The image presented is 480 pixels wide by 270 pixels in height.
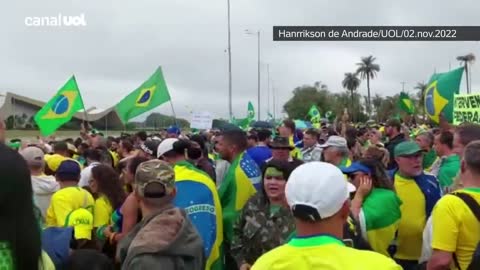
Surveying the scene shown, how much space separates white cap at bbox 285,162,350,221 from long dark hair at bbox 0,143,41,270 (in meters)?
0.99

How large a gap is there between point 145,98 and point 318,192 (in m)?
14.0

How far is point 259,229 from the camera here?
493cm

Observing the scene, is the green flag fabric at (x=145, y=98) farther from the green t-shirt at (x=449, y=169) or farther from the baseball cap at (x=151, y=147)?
the green t-shirt at (x=449, y=169)

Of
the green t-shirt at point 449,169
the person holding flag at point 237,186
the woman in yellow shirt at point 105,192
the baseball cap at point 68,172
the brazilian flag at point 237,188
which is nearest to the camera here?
the woman in yellow shirt at point 105,192

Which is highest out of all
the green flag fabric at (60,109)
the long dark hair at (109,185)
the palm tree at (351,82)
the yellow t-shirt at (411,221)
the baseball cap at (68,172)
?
the palm tree at (351,82)

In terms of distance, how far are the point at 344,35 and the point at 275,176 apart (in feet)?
59.4

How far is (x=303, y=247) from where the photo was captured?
2500 mm

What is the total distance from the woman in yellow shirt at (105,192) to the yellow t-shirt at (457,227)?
283 centimetres

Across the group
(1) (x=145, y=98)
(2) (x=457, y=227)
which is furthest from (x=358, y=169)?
Result: (1) (x=145, y=98)

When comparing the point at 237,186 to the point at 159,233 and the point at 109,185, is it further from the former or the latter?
the point at 159,233

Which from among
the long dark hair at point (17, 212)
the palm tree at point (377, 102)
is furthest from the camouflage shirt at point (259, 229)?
the palm tree at point (377, 102)

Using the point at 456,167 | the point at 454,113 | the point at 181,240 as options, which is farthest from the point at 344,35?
the point at 181,240

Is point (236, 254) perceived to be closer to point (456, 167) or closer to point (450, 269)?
point (450, 269)

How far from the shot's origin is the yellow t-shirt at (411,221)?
18.6ft
